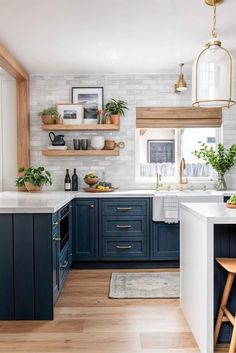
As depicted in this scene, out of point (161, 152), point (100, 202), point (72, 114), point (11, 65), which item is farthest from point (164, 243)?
point (11, 65)

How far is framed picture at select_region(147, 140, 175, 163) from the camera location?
16.6 ft

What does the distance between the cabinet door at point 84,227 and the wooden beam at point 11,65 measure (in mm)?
1765

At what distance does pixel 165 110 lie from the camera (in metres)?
4.95

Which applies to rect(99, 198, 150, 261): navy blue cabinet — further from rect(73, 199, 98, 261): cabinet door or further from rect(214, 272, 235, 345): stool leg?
rect(214, 272, 235, 345): stool leg

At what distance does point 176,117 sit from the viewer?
494cm

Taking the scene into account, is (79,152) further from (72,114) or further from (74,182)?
(72,114)

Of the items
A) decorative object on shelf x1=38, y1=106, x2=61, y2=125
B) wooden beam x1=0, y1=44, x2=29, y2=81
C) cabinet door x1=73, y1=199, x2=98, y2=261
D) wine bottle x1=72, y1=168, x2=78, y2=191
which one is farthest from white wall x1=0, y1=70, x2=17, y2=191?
cabinet door x1=73, y1=199, x2=98, y2=261

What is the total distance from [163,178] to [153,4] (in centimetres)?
261

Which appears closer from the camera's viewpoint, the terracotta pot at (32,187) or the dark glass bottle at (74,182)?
the terracotta pot at (32,187)

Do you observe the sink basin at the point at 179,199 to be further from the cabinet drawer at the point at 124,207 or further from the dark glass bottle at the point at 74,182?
the dark glass bottle at the point at 74,182

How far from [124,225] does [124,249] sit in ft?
0.97

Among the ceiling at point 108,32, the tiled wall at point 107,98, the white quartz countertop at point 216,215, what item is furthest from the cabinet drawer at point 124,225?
the ceiling at point 108,32

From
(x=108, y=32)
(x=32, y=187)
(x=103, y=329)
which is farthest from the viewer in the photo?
(x=32, y=187)

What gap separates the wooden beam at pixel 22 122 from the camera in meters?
4.82
